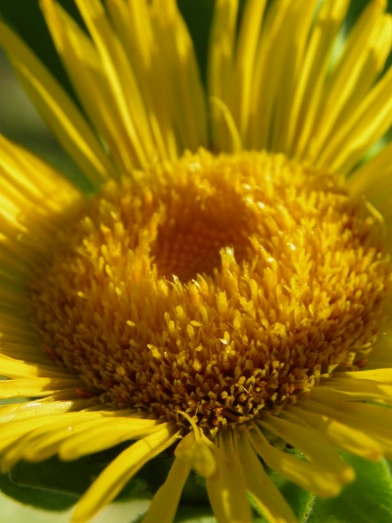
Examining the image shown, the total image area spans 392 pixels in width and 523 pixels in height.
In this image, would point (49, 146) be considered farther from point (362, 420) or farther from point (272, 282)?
point (362, 420)

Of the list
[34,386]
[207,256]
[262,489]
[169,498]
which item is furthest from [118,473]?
[207,256]

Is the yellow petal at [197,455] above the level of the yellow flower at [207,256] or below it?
below

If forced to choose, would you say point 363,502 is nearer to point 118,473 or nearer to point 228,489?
point 228,489

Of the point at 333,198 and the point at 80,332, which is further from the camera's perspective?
the point at 333,198

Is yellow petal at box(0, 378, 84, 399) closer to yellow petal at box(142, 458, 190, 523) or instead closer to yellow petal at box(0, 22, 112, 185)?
yellow petal at box(142, 458, 190, 523)

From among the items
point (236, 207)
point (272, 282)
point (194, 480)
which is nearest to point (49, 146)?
point (236, 207)

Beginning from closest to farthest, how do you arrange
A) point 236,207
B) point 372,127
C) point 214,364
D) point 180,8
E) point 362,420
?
point 362,420 < point 214,364 < point 236,207 < point 372,127 < point 180,8

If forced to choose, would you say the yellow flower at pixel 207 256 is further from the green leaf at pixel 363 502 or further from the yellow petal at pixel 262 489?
the green leaf at pixel 363 502

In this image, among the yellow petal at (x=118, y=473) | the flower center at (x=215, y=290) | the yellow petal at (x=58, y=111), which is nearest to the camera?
the yellow petal at (x=118, y=473)

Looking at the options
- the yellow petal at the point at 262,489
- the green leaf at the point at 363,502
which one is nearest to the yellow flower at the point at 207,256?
the yellow petal at the point at 262,489

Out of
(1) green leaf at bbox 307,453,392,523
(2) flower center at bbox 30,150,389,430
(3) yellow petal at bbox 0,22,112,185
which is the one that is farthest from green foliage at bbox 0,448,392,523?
(3) yellow petal at bbox 0,22,112,185
